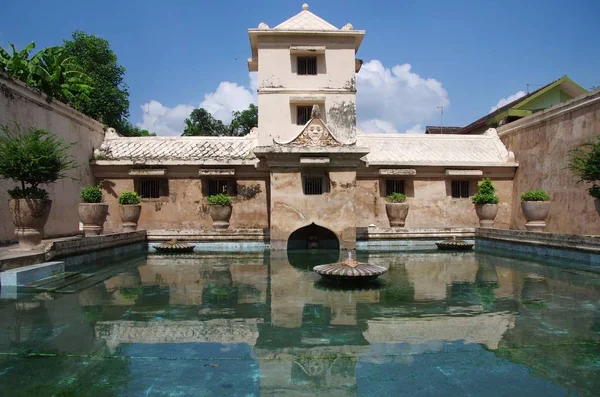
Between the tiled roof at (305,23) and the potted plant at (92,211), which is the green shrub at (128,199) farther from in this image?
the tiled roof at (305,23)

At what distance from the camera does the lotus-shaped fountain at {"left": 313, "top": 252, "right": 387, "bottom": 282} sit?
626 cm

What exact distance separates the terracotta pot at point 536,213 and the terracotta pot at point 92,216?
1058 centimetres

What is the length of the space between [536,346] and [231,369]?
2.62 meters

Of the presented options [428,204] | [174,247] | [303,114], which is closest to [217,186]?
[303,114]

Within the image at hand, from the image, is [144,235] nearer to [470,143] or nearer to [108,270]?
[108,270]

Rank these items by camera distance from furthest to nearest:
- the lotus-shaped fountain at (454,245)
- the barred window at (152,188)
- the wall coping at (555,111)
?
the barred window at (152,188) < the wall coping at (555,111) < the lotus-shaped fountain at (454,245)

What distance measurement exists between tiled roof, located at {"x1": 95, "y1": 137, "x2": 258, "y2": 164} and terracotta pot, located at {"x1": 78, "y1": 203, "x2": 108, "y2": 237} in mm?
4057

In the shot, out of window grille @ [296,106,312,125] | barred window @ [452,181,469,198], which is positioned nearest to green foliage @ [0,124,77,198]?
window grille @ [296,106,312,125]

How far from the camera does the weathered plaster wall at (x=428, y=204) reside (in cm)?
1533

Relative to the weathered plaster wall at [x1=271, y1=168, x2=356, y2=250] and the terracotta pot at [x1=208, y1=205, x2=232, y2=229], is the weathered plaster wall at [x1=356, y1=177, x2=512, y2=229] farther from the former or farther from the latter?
the terracotta pot at [x1=208, y1=205, x2=232, y2=229]

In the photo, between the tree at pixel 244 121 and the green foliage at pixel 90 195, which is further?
the tree at pixel 244 121

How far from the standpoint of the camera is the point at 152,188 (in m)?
15.1

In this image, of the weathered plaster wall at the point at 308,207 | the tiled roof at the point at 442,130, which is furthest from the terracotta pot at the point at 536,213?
the tiled roof at the point at 442,130

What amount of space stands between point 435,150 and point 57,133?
12424 mm
